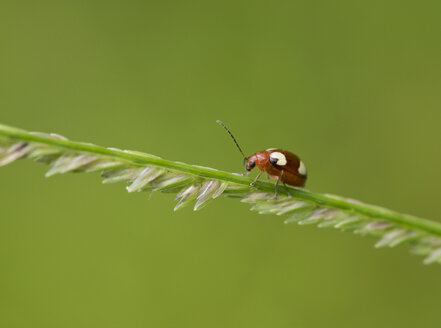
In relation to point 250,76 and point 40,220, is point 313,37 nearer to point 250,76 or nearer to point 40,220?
point 250,76

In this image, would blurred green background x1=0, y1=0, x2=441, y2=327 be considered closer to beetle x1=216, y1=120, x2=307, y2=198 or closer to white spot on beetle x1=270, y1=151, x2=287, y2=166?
beetle x1=216, y1=120, x2=307, y2=198

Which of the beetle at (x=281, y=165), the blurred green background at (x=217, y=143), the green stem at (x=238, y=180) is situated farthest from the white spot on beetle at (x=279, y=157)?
the blurred green background at (x=217, y=143)

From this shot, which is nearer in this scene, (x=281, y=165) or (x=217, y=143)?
(x=281, y=165)

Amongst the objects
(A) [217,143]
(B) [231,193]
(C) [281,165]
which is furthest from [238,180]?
(A) [217,143]

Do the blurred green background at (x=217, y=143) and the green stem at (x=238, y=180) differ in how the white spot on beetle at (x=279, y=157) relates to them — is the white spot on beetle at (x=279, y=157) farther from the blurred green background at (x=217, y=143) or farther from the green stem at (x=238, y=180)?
the blurred green background at (x=217, y=143)

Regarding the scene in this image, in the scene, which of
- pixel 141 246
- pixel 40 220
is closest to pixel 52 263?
pixel 40 220

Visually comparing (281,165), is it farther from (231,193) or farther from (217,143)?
(217,143)
